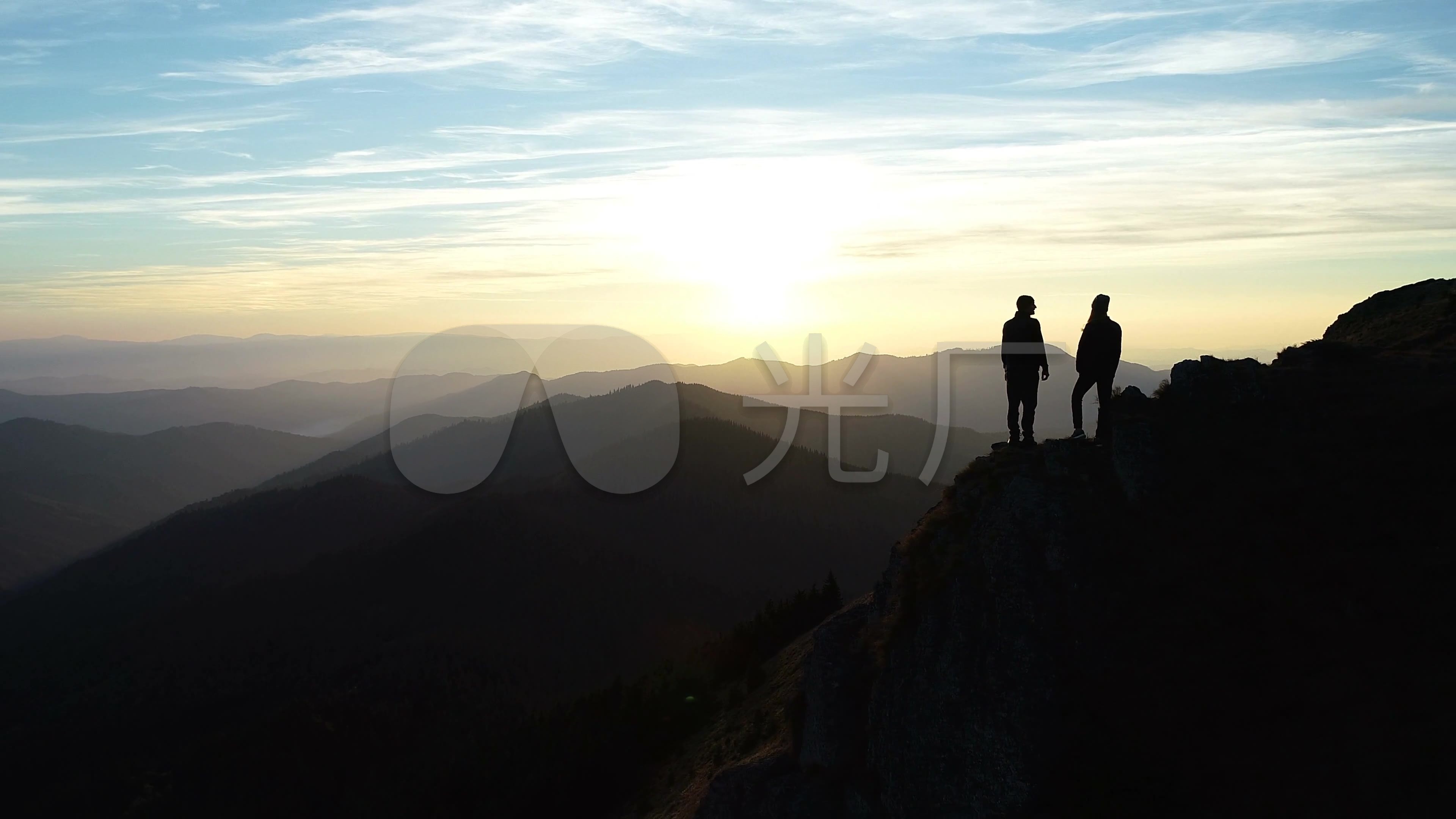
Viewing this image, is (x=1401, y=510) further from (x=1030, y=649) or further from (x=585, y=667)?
(x=585, y=667)

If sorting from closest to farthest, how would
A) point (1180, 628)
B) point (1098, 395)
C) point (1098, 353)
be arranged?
1. point (1180, 628)
2. point (1098, 353)
3. point (1098, 395)

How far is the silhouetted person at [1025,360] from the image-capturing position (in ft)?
66.0

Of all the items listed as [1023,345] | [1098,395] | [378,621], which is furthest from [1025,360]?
[378,621]

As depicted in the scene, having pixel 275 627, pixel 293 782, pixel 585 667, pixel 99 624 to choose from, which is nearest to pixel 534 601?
pixel 585 667

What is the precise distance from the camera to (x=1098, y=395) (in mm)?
21234

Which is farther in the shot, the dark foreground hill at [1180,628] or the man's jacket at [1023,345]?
the man's jacket at [1023,345]

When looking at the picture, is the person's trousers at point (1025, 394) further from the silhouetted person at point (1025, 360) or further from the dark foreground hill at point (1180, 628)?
the dark foreground hill at point (1180, 628)

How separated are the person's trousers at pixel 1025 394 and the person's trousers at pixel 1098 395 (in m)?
0.90

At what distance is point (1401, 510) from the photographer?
16.6m

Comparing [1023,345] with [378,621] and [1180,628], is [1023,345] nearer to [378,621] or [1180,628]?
[1180,628]

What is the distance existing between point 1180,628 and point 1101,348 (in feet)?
21.2

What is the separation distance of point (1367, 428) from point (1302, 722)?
774 cm

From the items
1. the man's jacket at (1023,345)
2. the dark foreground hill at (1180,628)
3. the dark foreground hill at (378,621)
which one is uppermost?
the man's jacket at (1023,345)

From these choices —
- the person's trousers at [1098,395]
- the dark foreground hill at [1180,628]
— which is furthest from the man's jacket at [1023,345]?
the dark foreground hill at [1180,628]
